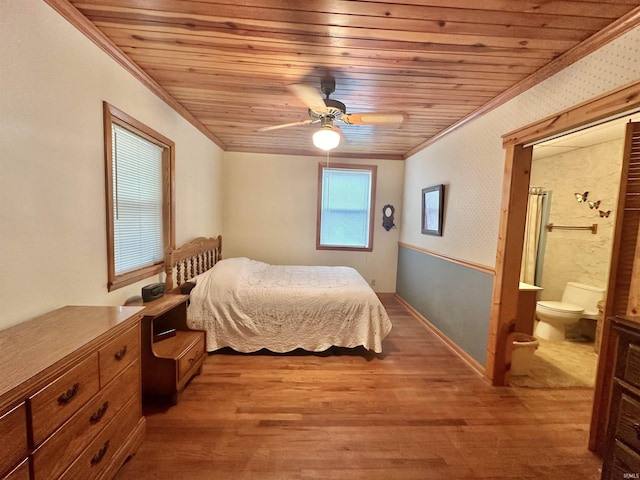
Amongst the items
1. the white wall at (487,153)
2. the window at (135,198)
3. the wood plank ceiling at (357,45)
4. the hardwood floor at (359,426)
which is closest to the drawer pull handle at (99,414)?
the hardwood floor at (359,426)

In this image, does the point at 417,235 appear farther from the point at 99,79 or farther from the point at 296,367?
the point at 99,79

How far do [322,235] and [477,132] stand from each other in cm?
277

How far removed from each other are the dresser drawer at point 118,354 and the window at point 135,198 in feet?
1.94

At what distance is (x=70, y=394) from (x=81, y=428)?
0.20 meters

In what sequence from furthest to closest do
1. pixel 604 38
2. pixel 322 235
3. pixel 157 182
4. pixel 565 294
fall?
1. pixel 322 235
2. pixel 565 294
3. pixel 157 182
4. pixel 604 38

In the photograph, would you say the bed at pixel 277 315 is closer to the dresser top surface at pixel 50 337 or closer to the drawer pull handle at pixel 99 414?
the dresser top surface at pixel 50 337

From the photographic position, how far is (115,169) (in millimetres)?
2035

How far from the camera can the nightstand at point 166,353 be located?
2.00m

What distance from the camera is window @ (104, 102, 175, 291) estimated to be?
1.93 metres

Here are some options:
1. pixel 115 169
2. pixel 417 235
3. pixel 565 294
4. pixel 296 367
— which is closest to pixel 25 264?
pixel 115 169

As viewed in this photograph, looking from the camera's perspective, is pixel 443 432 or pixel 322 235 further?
pixel 322 235

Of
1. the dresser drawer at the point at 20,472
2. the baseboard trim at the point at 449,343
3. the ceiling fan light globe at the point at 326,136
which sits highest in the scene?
the ceiling fan light globe at the point at 326,136

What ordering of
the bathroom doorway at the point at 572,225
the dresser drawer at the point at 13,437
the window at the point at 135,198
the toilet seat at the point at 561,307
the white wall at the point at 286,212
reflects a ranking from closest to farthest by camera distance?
the dresser drawer at the point at 13,437
the window at the point at 135,198
the bathroom doorway at the point at 572,225
the toilet seat at the point at 561,307
the white wall at the point at 286,212

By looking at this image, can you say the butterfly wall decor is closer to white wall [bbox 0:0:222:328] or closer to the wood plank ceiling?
the wood plank ceiling
